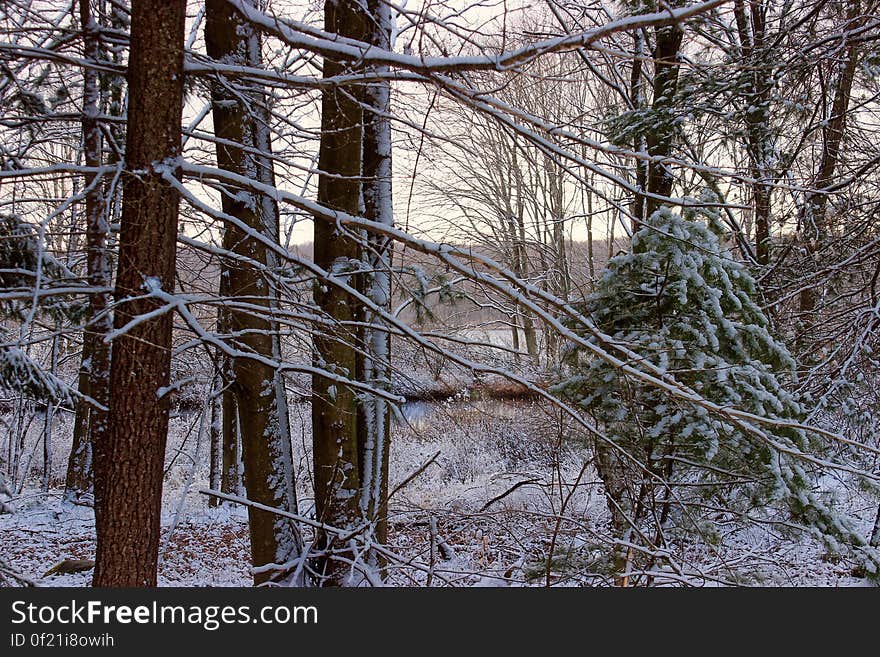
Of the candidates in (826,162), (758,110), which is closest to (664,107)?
(758,110)

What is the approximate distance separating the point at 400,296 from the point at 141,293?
6.20 feet

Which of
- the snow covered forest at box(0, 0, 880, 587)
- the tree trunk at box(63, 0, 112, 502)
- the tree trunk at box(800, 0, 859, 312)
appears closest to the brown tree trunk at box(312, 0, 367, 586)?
the snow covered forest at box(0, 0, 880, 587)

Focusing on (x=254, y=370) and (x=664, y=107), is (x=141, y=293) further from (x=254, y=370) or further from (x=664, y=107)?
(x=664, y=107)

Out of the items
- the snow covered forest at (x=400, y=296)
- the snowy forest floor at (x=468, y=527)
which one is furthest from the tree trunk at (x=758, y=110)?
the snowy forest floor at (x=468, y=527)

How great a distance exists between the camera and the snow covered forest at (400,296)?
10.6 feet

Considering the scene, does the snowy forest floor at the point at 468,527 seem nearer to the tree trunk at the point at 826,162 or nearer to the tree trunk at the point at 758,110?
the tree trunk at the point at 826,162

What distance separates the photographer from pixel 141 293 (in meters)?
3.19

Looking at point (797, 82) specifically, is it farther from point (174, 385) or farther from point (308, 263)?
point (174, 385)

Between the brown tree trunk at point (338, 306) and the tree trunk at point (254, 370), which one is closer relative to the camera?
the tree trunk at point (254, 370)

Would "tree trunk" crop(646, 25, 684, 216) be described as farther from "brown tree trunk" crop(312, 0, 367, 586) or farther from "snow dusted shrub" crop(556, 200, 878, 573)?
"brown tree trunk" crop(312, 0, 367, 586)

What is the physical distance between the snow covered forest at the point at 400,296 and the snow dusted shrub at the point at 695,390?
0.10 feet

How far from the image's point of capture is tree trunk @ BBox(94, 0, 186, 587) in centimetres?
319

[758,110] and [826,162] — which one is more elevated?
[758,110]

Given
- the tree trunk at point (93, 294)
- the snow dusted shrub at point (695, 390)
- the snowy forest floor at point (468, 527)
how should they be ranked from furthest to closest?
the snow dusted shrub at point (695, 390), the snowy forest floor at point (468, 527), the tree trunk at point (93, 294)
